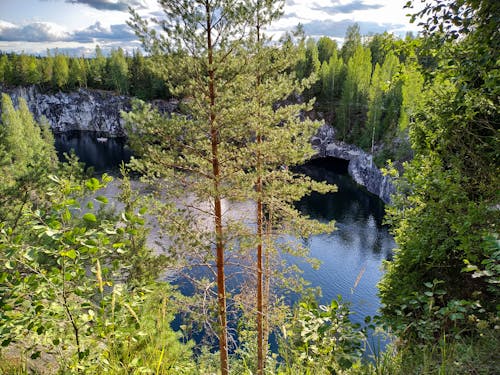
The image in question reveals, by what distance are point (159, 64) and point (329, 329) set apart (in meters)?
4.89

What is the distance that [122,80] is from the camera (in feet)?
223

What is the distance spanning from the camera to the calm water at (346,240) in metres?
19.9

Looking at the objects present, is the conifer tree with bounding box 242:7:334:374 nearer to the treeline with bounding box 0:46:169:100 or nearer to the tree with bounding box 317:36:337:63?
the tree with bounding box 317:36:337:63

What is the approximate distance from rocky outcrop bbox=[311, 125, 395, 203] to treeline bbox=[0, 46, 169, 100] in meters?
32.5

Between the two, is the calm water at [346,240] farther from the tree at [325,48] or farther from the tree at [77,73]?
the tree at [77,73]

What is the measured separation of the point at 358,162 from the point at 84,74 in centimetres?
6019

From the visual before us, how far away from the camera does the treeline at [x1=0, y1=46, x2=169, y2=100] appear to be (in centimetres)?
6612

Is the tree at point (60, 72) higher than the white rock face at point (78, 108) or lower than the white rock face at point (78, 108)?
higher

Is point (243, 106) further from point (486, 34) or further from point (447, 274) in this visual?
point (447, 274)

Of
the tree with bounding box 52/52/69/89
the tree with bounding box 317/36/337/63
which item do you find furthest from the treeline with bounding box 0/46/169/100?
the tree with bounding box 317/36/337/63

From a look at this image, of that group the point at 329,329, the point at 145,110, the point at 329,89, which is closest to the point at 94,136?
the point at 329,89

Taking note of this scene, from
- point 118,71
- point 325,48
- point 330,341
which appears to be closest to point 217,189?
point 330,341

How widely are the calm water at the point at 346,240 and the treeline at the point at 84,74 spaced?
25263mm

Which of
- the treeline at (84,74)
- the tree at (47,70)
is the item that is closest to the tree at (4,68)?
the treeline at (84,74)
